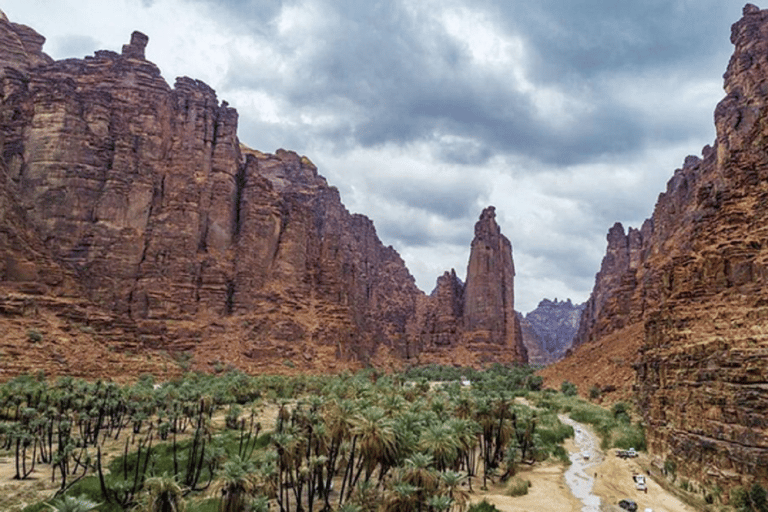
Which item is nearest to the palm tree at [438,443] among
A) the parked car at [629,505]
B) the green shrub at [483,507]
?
the green shrub at [483,507]

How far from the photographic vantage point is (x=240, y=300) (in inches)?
3484

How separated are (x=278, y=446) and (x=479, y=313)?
11821cm

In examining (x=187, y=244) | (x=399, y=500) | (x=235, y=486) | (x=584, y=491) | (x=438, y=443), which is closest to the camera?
(x=399, y=500)

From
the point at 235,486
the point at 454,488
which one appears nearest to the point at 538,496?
the point at 454,488

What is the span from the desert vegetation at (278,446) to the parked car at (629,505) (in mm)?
5221

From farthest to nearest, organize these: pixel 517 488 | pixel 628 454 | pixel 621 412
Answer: pixel 621 412, pixel 628 454, pixel 517 488

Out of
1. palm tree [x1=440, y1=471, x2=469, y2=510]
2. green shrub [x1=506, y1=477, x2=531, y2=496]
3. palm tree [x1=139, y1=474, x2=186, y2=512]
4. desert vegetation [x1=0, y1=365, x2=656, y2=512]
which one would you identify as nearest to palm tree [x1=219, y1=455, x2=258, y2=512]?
desert vegetation [x1=0, y1=365, x2=656, y2=512]

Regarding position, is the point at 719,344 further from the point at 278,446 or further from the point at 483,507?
the point at 278,446

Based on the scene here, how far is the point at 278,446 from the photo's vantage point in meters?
23.7

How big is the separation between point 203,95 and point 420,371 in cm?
6929

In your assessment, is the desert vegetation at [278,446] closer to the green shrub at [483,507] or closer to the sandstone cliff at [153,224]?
the green shrub at [483,507]

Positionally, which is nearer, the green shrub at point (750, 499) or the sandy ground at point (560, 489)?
the green shrub at point (750, 499)

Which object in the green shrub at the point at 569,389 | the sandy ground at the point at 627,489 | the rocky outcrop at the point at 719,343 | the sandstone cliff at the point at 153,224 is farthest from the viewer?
the sandstone cliff at the point at 153,224

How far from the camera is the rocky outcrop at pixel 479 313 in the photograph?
134 m
